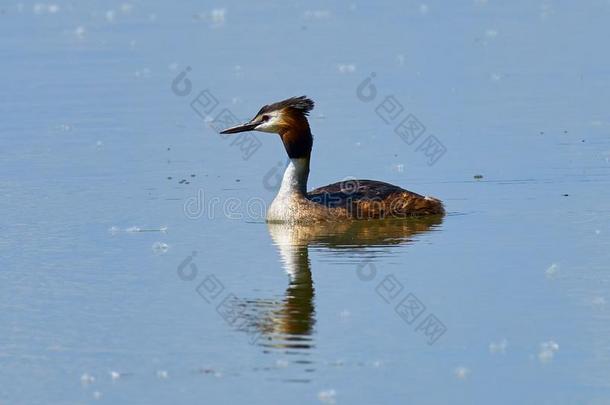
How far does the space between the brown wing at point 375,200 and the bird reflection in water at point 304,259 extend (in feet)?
0.33

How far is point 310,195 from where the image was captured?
1464 centimetres

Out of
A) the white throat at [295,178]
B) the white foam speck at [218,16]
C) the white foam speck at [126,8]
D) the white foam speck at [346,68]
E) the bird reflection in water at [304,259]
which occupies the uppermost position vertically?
the white foam speck at [126,8]

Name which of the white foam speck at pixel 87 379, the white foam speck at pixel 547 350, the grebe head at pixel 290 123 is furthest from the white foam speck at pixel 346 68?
the white foam speck at pixel 87 379

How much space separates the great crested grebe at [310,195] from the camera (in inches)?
568

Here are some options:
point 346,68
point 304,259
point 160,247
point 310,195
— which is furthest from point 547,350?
point 346,68

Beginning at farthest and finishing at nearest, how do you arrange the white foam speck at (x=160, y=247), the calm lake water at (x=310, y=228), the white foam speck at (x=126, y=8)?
the white foam speck at (x=126, y=8) < the white foam speck at (x=160, y=247) < the calm lake water at (x=310, y=228)

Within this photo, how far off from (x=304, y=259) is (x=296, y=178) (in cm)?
198

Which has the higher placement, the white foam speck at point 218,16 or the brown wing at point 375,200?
the white foam speck at point 218,16

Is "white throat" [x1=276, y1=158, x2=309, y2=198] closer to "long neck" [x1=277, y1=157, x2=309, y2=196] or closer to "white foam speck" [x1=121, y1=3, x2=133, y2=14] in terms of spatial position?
"long neck" [x1=277, y1=157, x2=309, y2=196]

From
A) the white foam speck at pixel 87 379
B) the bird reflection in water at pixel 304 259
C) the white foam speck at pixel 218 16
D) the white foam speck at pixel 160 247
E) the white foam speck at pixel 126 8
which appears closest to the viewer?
the white foam speck at pixel 87 379

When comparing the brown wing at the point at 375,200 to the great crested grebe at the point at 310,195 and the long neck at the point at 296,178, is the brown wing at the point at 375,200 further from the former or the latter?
the long neck at the point at 296,178

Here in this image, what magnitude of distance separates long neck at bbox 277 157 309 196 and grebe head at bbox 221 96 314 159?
7cm

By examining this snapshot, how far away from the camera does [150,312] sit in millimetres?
10992

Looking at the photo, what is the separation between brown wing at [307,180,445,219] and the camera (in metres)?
14.4
